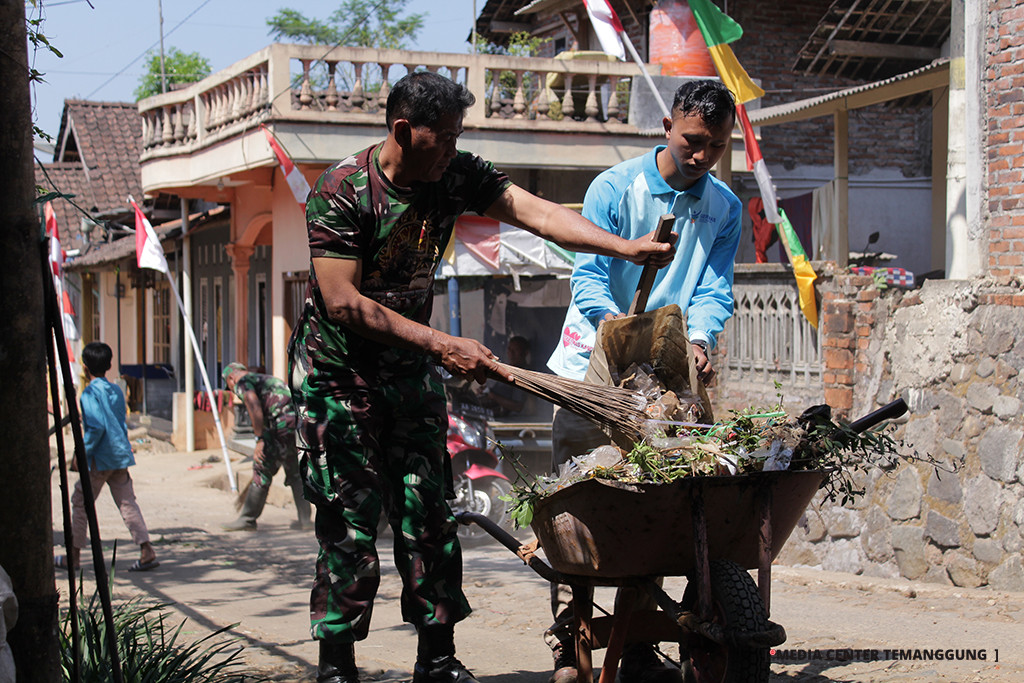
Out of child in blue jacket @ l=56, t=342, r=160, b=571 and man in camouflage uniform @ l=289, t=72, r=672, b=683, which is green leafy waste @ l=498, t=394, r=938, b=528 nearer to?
man in camouflage uniform @ l=289, t=72, r=672, b=683

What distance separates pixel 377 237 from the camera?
11.7ft

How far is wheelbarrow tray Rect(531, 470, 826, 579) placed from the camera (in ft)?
9.80

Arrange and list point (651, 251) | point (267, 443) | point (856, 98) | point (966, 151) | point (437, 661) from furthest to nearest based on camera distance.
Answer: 1. point (856, 98)
2. point (267, 443)
3. point (966, 151)
4. point (437, 661)
5. point (651, 251)

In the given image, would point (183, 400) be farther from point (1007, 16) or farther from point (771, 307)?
point (1007, 16)

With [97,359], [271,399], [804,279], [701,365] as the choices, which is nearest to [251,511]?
[271,399]

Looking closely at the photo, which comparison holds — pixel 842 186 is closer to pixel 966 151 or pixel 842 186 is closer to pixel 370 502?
pixel 966 151

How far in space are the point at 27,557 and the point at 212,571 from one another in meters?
5.13

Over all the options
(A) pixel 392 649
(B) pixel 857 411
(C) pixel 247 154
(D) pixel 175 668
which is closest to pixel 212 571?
(A) pixel 392 649

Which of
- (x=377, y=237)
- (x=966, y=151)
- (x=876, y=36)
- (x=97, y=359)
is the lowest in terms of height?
(x=97, y=359)

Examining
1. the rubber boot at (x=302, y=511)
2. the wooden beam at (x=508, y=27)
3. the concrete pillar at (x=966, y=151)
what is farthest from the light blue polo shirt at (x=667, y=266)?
the wooden beam at (x=508, y=27)

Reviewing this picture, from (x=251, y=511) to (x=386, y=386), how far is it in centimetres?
696

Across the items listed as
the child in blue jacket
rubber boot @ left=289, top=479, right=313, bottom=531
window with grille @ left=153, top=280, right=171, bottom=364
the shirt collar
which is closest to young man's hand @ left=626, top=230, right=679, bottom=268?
the shirt collar

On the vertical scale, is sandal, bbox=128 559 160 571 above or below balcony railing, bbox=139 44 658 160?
below

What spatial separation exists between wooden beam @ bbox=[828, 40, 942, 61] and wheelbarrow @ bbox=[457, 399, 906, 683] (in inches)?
403
